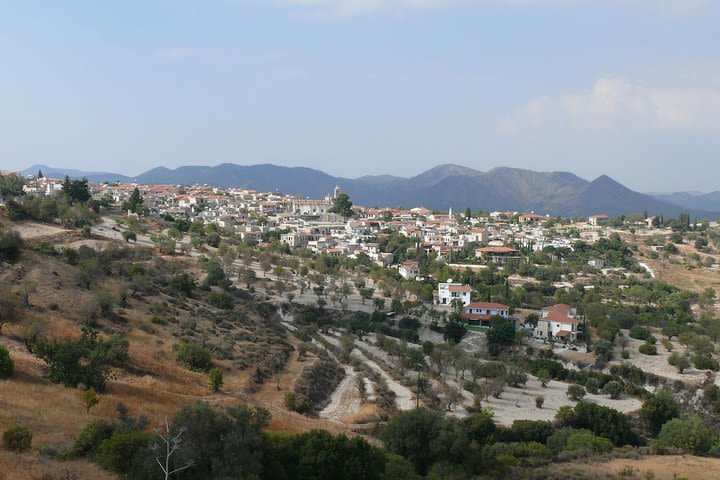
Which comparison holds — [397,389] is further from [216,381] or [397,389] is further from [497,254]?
[497,254]

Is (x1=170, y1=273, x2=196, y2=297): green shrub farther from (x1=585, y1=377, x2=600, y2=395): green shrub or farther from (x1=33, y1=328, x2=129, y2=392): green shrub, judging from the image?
(x1=585, y1=377, x2=600, y2=395): green shrub

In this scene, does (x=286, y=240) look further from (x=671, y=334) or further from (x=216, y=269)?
(x=671, y=334)

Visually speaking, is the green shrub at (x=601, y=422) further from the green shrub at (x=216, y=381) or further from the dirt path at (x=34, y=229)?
the dirt path at (x=34, y=229)

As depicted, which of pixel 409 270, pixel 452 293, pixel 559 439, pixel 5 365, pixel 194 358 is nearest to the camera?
pixel 5 365

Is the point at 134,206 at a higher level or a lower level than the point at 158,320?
higher

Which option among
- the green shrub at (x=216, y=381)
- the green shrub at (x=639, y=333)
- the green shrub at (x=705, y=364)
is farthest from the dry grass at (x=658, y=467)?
the green shrub at (x=639, y=333)

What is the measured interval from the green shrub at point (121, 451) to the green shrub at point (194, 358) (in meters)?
10.1

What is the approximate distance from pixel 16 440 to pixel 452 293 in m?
41.2

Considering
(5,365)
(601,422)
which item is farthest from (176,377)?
(601,422)

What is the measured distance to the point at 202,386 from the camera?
20312mm

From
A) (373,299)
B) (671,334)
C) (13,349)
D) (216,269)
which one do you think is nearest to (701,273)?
(671,334)

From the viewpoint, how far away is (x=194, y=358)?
882 inches

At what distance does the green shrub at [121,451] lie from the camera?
1166 centimetres

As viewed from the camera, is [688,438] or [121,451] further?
[688,438]
